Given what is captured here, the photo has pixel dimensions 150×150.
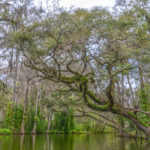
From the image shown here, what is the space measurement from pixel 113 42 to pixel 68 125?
17624 mm

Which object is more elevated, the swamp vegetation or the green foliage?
the swamp vegetation

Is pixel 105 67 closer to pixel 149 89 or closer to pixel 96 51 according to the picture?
pixel 96 51

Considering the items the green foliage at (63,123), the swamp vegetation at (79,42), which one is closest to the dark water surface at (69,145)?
the swamp vegetation at (79,42)

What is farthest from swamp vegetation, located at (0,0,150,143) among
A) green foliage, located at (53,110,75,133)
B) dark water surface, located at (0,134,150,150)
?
green foliage, located at (53,110,75,133)

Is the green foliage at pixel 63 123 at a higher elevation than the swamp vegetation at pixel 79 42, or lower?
lower

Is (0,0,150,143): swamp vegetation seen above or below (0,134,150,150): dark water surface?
above

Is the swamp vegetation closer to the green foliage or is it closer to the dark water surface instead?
the dark water surface

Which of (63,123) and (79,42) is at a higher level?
(79,42)

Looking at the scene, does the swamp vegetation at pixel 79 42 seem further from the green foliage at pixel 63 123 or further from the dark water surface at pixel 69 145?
the green foliage at pixel 63 123

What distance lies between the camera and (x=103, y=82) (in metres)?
11.2

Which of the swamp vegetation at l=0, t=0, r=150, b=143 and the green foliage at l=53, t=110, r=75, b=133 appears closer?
the swamp vegetation at l=0, t=0, r=150, b=143

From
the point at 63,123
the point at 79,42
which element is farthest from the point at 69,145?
the point at 63,123

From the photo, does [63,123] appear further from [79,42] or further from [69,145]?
[79,42]

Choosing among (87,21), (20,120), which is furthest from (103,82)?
(20,120)
